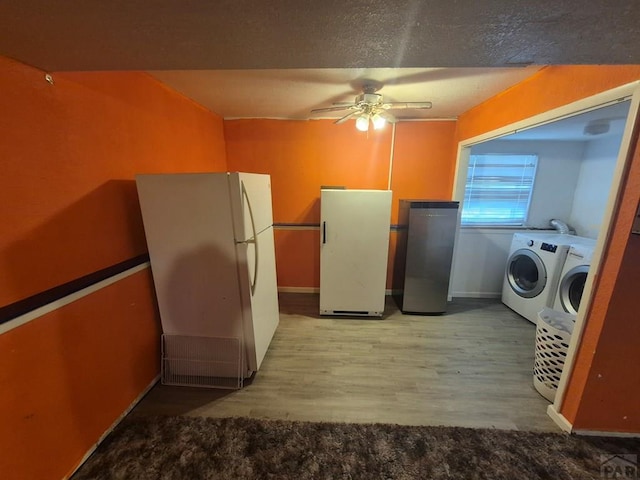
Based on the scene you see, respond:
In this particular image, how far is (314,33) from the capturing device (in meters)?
0.79

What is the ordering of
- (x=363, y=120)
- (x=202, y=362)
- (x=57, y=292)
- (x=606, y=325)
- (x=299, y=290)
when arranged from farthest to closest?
(x=299, y=290) < (x=363, y=120) < (x=202, y=362) < (x=606, y=325) < (x=57, y=292)

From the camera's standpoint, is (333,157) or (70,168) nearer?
(70,168)

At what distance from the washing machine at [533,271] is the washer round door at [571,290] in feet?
0.24

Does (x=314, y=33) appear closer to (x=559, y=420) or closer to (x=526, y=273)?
(x=559, y=420)

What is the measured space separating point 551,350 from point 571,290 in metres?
1.09

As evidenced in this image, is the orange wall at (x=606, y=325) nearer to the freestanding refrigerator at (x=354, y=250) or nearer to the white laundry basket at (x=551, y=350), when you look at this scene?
the white laundry basket at (x=551, y=350)

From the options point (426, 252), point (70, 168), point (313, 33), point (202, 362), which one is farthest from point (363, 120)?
point (202, 362)

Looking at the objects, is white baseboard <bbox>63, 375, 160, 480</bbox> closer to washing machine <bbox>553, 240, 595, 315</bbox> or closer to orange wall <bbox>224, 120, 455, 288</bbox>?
orange wall <bbox>224, 120, 455, 288</bbox>

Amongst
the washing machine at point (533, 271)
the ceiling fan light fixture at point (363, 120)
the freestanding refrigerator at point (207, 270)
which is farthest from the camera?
the washing machine at point (533, 271)

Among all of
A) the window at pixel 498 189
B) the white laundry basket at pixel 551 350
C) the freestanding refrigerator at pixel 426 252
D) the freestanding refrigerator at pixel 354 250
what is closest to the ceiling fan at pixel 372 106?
the freestanding refrigerator at pixel 354 250

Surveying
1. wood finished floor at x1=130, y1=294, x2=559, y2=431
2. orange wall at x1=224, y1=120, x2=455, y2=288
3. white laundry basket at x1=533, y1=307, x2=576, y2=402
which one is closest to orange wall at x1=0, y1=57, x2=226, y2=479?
wood finished floor at x1=130, y1=294, x2=559, y2=431

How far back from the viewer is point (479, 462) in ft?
4.19

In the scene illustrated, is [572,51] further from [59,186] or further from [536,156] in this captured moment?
[536,156]

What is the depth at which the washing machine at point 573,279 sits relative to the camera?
2.14 metres
